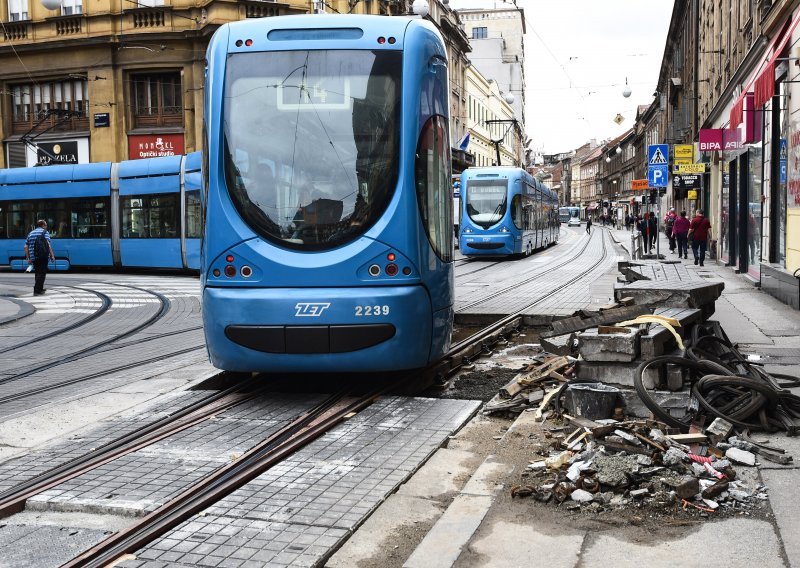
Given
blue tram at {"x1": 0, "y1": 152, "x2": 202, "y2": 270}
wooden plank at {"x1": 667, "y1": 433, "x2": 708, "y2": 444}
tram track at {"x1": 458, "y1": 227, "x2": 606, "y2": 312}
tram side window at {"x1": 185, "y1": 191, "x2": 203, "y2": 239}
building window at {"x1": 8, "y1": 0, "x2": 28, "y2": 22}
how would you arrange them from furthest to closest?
1. building window at {"x1": 8, "y1": 0, "x2": 28, "y2": 22}
2. blue tram at {"x1": 0, "y1": 152, "x2": 202, "y2": 270}
3. tram side window at {"x1": 185, "y1": 191, "x2": 203, "y2": 239}
4. tram track at {"x1": 458, "y1": 227, "x2": 606, "y2": 312}
5. wooden plank at {"x1": 667, "y1": 433, "x2": 708, "y2": 444}

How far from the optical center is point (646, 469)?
4.96m

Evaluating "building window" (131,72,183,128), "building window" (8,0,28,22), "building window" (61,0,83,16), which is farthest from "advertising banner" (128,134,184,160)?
"building window" (8,0,28,22)

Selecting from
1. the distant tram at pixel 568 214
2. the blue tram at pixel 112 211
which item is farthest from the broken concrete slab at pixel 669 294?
the distant tram at pixel 568 214

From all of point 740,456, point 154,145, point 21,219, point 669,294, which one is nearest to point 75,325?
point 669,294

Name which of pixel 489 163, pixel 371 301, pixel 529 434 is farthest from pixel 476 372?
pixel 489 163

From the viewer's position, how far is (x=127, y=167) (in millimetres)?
26484

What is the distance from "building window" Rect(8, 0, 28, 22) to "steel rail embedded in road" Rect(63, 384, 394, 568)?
37433mm

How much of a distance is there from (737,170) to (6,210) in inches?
873

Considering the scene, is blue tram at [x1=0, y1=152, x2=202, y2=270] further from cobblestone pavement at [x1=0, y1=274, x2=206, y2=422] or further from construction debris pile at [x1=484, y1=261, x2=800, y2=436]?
construction debris pile at [x1=484, y1=261, x2=800, y2=436]

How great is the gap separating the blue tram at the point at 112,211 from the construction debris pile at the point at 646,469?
20001mm

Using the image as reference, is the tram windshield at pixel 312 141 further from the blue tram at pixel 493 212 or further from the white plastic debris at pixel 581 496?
the blue tram at pixel 493 212

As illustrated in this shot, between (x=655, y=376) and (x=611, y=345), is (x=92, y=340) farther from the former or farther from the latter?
(x=655, y=376)

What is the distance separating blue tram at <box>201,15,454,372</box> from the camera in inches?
294

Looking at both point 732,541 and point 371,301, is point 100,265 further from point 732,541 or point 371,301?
Answer: point 732,541
